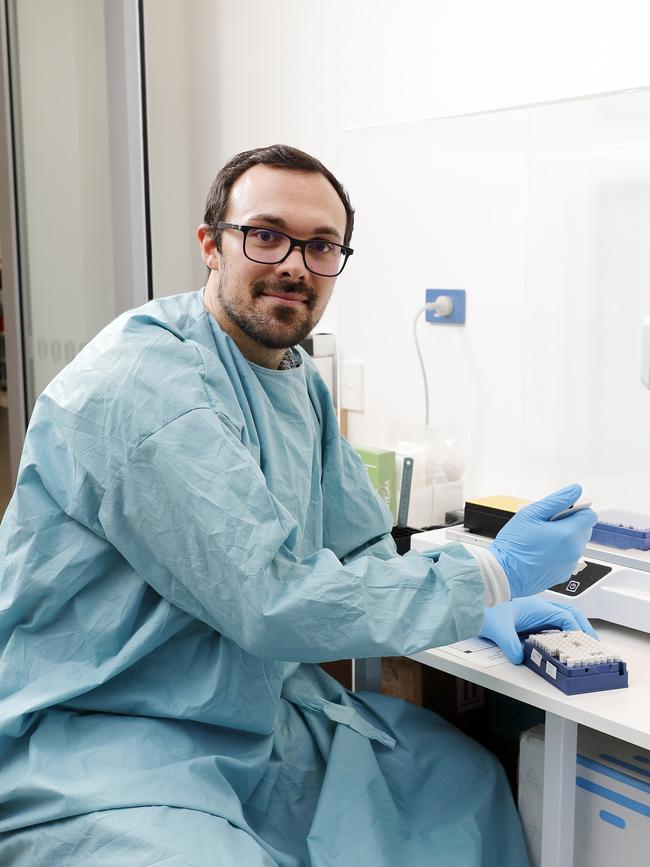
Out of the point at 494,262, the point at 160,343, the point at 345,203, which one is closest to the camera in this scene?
the point at 160,343

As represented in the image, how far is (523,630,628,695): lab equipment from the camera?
1308 millimetres

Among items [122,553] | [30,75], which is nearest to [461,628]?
[122,553]

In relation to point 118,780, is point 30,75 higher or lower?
higher

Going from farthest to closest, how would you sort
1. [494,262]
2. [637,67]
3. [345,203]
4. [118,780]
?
[494,262] → [637,67] → [345,203] → [118,780]

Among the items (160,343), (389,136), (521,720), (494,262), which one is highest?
(389,136)

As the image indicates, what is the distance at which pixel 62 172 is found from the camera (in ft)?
8.84

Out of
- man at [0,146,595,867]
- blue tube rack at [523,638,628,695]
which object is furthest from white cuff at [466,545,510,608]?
blue tube rack at [523,638,628,695]

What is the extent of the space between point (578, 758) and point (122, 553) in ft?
2.26

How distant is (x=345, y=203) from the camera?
1.54 meters

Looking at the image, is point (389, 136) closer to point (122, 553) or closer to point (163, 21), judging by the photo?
point (163, 21)

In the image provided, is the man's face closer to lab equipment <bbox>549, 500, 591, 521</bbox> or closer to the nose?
the nose

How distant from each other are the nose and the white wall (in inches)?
22.1

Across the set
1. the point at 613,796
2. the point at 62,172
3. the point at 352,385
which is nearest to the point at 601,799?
the point at 613,796

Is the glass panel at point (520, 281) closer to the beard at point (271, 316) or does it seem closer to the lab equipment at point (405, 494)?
the lab equipment at point (405, 494)
